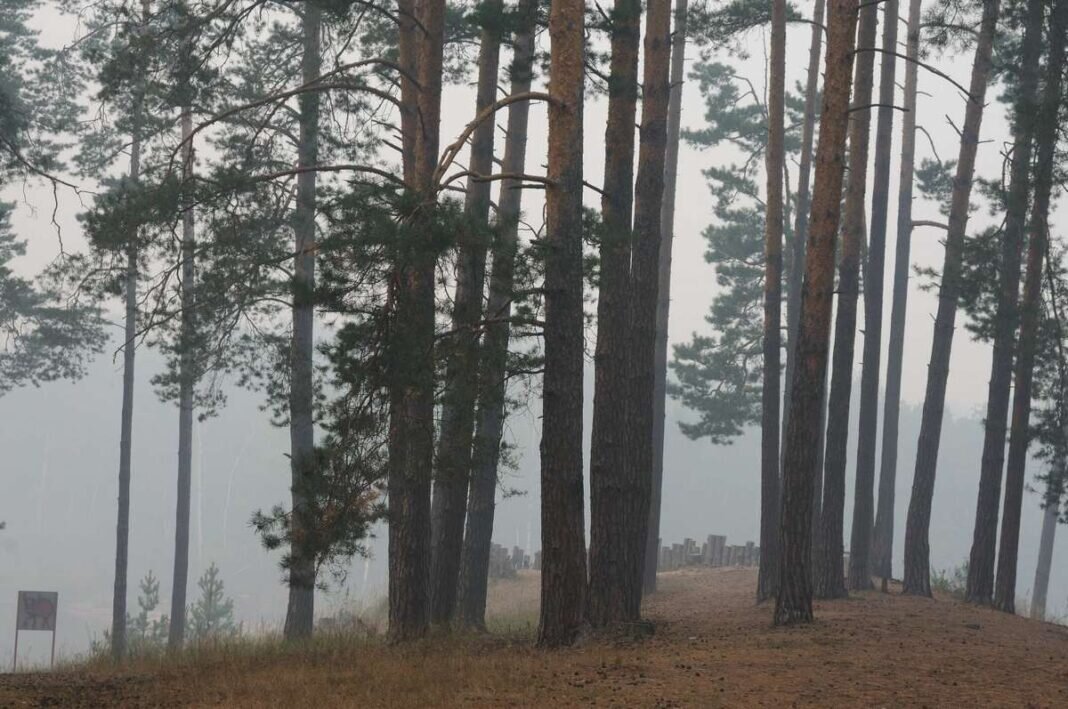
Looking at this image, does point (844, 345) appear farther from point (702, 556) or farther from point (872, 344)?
point (702, 556)

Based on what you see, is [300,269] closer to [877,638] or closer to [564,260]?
[564,260]

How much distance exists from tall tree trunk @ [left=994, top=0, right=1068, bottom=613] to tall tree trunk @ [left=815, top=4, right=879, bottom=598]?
2.33 m

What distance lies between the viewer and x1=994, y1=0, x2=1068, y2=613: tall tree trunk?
53.3 ft

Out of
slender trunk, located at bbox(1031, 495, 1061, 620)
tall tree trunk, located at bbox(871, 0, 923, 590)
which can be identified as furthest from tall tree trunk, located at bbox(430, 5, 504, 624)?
slender trunk, located at bbox(1031, 495, 1061, 620)

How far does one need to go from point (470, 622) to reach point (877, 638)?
586cm

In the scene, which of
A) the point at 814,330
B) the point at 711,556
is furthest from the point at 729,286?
the point at 814,330

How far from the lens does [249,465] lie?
134 meters

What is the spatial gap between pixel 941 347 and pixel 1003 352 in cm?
269

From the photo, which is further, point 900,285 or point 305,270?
point 900,285

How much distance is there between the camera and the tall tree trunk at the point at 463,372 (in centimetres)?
1041

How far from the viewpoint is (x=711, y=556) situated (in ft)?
116

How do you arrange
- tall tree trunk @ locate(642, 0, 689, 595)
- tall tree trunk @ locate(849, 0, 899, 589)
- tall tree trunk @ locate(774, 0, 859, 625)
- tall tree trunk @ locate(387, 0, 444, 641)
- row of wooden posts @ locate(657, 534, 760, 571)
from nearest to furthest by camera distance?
tall tree trunk @ locate(387, 0, 444, 641)
tall tree trunk @ locate(774, 0, 859, 625)
tall tree trunk @ locate(849, 0, 899, 589)
tall tree trunk @ locate(642, 0, 689, 595)
row of wooden posts @ locate(657, 534, 760, 571)

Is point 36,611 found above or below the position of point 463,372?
below

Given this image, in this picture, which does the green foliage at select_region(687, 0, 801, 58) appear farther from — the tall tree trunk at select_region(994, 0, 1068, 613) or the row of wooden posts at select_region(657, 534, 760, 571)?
the row of wooden posts at select_region(657, 534, 760, 571)
